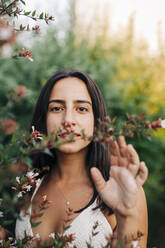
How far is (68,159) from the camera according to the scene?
1.83m

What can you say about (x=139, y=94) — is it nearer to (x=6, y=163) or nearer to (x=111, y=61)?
(x=111, y=61)

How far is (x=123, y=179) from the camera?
43.6 inches

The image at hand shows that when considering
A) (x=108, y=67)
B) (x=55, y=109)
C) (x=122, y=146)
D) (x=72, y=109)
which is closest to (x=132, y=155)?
(x=122, y=146)

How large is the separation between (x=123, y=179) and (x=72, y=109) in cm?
70

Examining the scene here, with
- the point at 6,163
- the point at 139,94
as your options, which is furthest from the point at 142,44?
the point at 6,163

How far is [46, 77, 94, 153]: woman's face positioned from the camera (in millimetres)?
1637

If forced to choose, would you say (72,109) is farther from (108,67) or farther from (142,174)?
(108,67)

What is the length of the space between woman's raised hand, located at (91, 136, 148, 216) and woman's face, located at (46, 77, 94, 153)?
47 cm

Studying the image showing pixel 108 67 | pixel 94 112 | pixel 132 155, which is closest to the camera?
pixel 132 155

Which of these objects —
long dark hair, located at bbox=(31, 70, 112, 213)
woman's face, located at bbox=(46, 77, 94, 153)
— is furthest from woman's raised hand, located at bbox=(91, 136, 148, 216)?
long dark hair, located at bbox=(31, 70, 112, 213)

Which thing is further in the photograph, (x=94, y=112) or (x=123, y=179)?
(x=94, y=112)

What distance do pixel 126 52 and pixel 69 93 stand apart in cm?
481

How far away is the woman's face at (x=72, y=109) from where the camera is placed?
5.37 feet

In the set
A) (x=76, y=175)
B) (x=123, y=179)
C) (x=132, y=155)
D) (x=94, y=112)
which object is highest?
(x=94, y=112)
